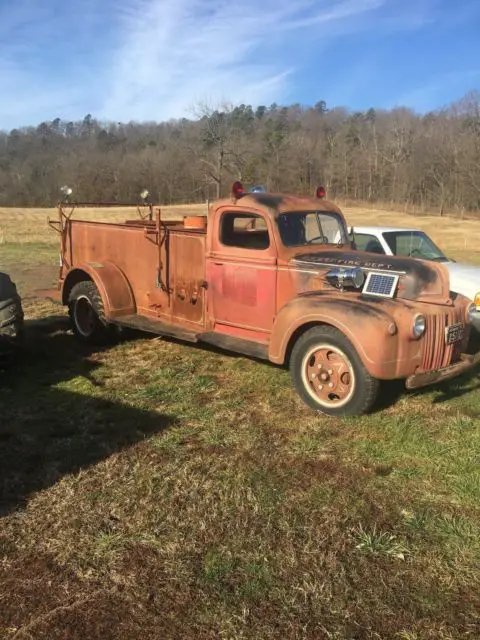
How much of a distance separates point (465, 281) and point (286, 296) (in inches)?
124

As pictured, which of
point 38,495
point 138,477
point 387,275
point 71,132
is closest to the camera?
point 38,495

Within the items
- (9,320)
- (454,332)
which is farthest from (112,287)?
(454,332)

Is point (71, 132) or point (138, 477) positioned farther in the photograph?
point (71, 132)

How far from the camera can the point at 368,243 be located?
8188 mm

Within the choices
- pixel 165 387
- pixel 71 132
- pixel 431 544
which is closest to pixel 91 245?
pixel 165 387

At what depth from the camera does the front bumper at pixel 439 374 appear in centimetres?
463

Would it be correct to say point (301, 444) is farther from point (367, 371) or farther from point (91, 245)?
point (91, 245)

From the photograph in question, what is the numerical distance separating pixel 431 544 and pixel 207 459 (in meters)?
1.64

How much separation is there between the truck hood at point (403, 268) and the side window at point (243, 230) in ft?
1.49

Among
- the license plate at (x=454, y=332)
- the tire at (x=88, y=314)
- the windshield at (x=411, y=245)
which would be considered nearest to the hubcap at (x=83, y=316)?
the tire at (x=88, y=314)

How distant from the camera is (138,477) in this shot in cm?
389

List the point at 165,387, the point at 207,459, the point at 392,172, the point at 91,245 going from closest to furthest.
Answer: the point at 207,459
the point at 165,387
the point at 91,245
the point at 392,172

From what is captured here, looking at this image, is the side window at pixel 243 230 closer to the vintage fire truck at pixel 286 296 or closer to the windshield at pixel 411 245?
the vintage fire truck at pixel 286 296

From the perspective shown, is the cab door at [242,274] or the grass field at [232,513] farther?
the cab door at [242,274]
